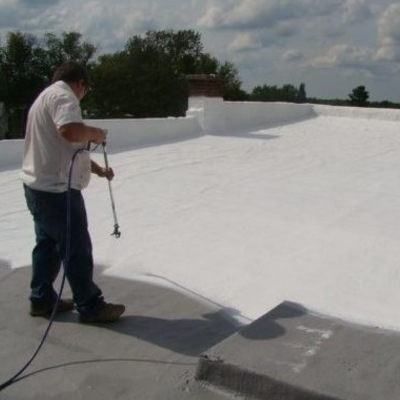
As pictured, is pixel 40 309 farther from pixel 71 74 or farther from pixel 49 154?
pixel 71 74

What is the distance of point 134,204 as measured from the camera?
19.5 ft

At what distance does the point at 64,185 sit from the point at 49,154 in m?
0.18

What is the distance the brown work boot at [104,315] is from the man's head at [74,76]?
3.86 ft

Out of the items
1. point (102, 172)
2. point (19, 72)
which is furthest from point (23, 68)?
point (102, 172)

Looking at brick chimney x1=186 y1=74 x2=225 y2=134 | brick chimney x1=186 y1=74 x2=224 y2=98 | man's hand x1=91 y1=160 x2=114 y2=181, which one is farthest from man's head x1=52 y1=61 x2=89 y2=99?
brick chimney x1=186 y1=74 x2=224 y2=98

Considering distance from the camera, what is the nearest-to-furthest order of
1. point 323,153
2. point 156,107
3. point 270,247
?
point 270,247, point 323,153, point 156,107

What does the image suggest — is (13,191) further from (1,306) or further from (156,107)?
(156,107)

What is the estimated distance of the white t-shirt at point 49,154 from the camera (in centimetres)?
329

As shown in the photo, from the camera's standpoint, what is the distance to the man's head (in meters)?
3.36

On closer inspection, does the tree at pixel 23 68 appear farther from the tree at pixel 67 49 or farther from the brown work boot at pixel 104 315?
the brown work boot at pixel 104 315

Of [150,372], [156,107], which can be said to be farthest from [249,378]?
[156,107]

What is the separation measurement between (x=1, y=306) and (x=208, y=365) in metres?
1.59

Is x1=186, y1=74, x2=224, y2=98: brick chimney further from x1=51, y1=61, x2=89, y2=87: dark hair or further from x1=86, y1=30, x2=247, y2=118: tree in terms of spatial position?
x1=86, y1=30, x2=247, y2=118: tree

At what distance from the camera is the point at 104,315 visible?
3445 millimetres
